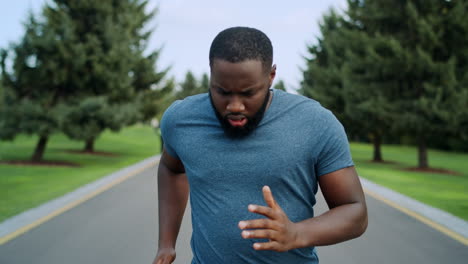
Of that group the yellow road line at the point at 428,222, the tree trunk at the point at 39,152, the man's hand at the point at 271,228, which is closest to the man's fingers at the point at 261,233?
the man's hand at the point at 271,228

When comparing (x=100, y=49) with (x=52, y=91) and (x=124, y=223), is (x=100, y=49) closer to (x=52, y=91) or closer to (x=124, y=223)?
(x=52, y=91)

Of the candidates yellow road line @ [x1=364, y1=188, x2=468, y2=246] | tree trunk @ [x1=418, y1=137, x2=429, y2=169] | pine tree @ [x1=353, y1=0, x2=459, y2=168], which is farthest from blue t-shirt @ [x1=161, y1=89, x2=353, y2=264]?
tree trunk @ [x1=418, y1=137, x2=429, y2=169]

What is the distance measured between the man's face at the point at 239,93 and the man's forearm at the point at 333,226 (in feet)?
1.34

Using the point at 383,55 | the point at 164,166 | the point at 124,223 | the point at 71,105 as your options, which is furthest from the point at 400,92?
the point at 164,166

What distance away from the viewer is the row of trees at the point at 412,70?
19922 millimetres

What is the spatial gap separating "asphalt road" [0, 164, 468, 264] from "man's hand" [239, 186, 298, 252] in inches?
170

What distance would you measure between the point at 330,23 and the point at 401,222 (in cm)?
2426

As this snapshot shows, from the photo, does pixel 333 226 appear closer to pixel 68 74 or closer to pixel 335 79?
pixel 68 74

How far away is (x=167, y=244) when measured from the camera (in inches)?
101

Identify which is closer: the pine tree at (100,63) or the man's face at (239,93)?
the man's face at (239,93)

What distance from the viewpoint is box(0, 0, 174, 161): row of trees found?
19.1m

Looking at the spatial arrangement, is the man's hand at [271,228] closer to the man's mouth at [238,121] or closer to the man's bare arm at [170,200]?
the man's mouth at [238,121]

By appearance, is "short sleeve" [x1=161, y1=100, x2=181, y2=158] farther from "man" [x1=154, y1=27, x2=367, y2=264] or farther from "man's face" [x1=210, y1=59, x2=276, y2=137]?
"man's face" [x1=210, y1=59, x2=276, y2=137]

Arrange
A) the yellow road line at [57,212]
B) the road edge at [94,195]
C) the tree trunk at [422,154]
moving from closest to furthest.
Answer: the yellow road line at [57,212]
the road edge at [94,195]
the tree trunk at [422,154]
